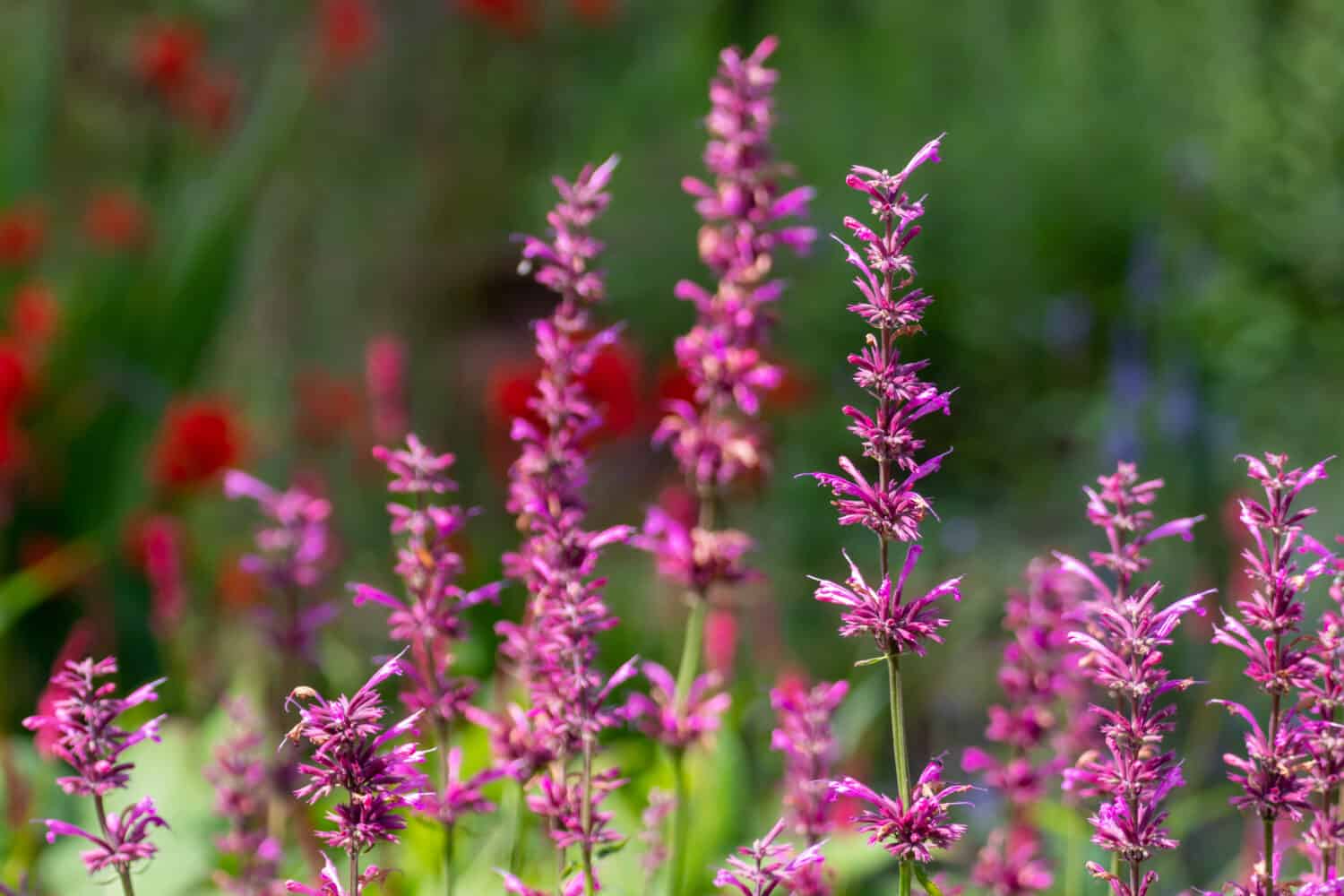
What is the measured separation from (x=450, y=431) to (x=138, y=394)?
9.18 feet

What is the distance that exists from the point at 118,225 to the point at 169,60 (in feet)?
1.66

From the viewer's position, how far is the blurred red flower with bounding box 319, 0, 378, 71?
4.77 metres

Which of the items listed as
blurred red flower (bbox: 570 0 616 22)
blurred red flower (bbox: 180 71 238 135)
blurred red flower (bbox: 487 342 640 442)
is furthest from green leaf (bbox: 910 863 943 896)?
blurred red flower (bbox: 570 0 616 22)

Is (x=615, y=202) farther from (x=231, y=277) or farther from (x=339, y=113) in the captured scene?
(x=231, y=277)

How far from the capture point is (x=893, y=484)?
94 cm

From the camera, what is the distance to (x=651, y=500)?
568 cm

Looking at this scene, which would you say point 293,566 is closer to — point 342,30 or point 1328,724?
point 1328,724

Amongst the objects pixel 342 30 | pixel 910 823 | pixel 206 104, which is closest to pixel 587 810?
pixel 910 823

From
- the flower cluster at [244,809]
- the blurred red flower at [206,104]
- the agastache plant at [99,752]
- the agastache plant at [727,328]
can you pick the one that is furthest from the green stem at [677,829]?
the blurred red flower at [206,104]

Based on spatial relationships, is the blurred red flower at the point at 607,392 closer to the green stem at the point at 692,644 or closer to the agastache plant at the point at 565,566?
the green stem at the point at 692,644

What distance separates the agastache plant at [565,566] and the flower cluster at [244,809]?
0.34m

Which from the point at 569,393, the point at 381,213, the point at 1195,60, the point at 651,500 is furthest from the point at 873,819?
the point at 381,213

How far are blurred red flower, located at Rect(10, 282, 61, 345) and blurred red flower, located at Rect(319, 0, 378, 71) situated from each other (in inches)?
66.4

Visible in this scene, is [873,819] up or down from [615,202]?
down
